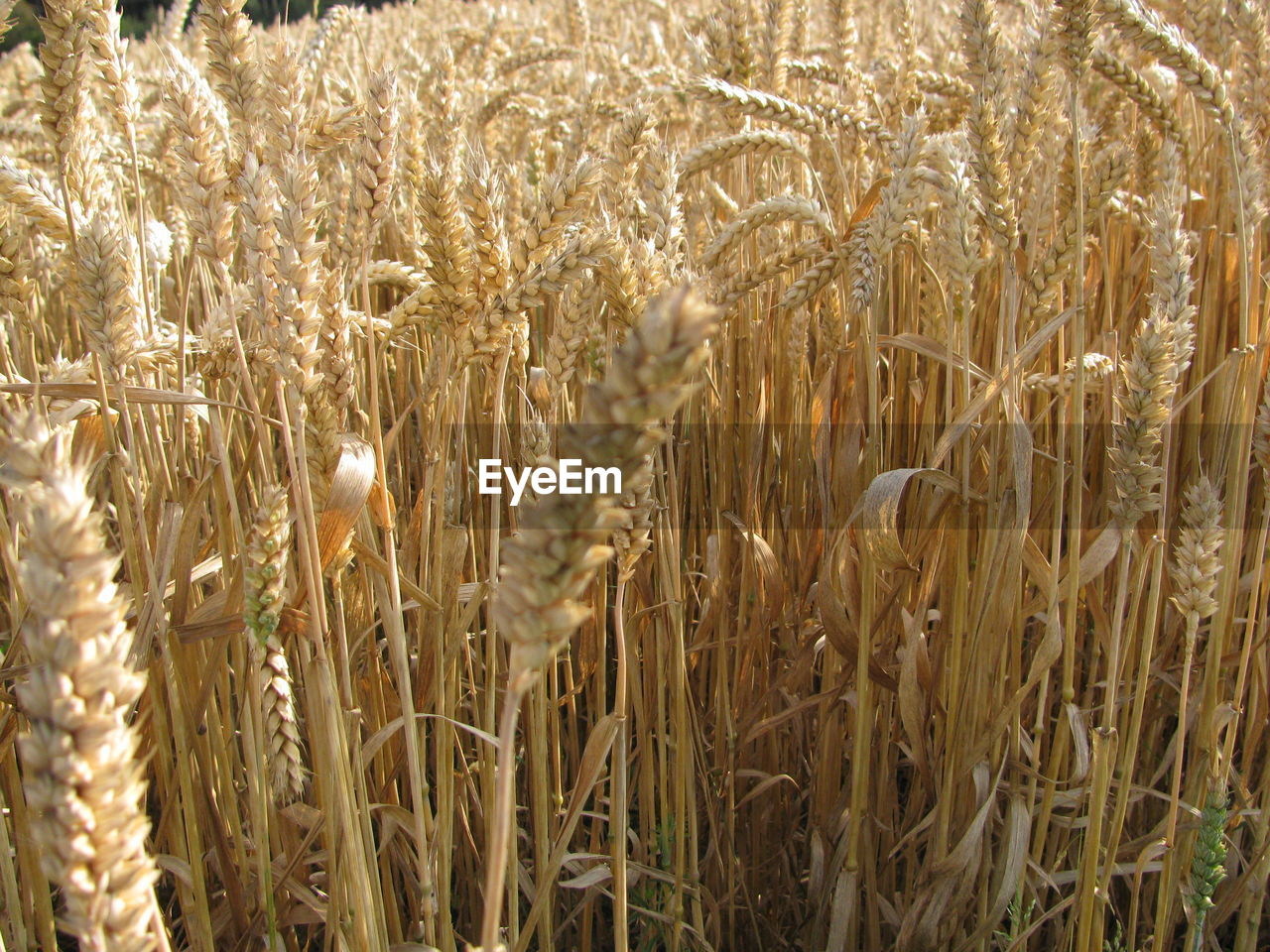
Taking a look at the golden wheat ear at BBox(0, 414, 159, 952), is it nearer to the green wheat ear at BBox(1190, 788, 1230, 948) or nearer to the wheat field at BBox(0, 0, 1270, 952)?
the wheat field at BBox(0, 0, 1270, 952)

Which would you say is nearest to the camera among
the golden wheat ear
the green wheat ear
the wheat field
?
the golden wheat ear

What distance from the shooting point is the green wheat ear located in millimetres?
1180

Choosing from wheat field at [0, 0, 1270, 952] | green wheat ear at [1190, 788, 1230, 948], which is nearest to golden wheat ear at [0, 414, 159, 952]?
wheat field at [0, 0, 1270, 952]

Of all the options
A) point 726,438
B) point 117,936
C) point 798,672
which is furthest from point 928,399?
point 117,936

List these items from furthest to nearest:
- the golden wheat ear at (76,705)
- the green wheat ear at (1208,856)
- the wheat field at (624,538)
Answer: the green wheat ear at (1208,856) → the wheat field at (624,538) → the golden wheat ear at (76,705)

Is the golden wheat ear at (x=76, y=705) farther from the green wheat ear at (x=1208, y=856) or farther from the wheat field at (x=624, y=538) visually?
the green wheat ear at (x=1208, y=856)

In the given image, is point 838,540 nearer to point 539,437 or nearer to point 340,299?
point 539,437

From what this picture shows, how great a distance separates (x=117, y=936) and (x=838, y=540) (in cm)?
91

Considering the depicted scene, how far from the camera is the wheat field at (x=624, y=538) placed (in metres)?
0.79

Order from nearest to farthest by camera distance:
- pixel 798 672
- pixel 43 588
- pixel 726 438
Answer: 1. pixel 43 588
2. pixel 798 672
3. pixel 726 438

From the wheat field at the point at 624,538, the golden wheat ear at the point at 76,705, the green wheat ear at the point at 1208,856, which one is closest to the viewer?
the golden wheat ear at the point at 76,705

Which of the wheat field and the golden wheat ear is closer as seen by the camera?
the golden wheat ear

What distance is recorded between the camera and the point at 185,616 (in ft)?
3.29

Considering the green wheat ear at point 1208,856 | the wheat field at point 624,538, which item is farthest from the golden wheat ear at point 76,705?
the green wheat ear at point 1208,856
